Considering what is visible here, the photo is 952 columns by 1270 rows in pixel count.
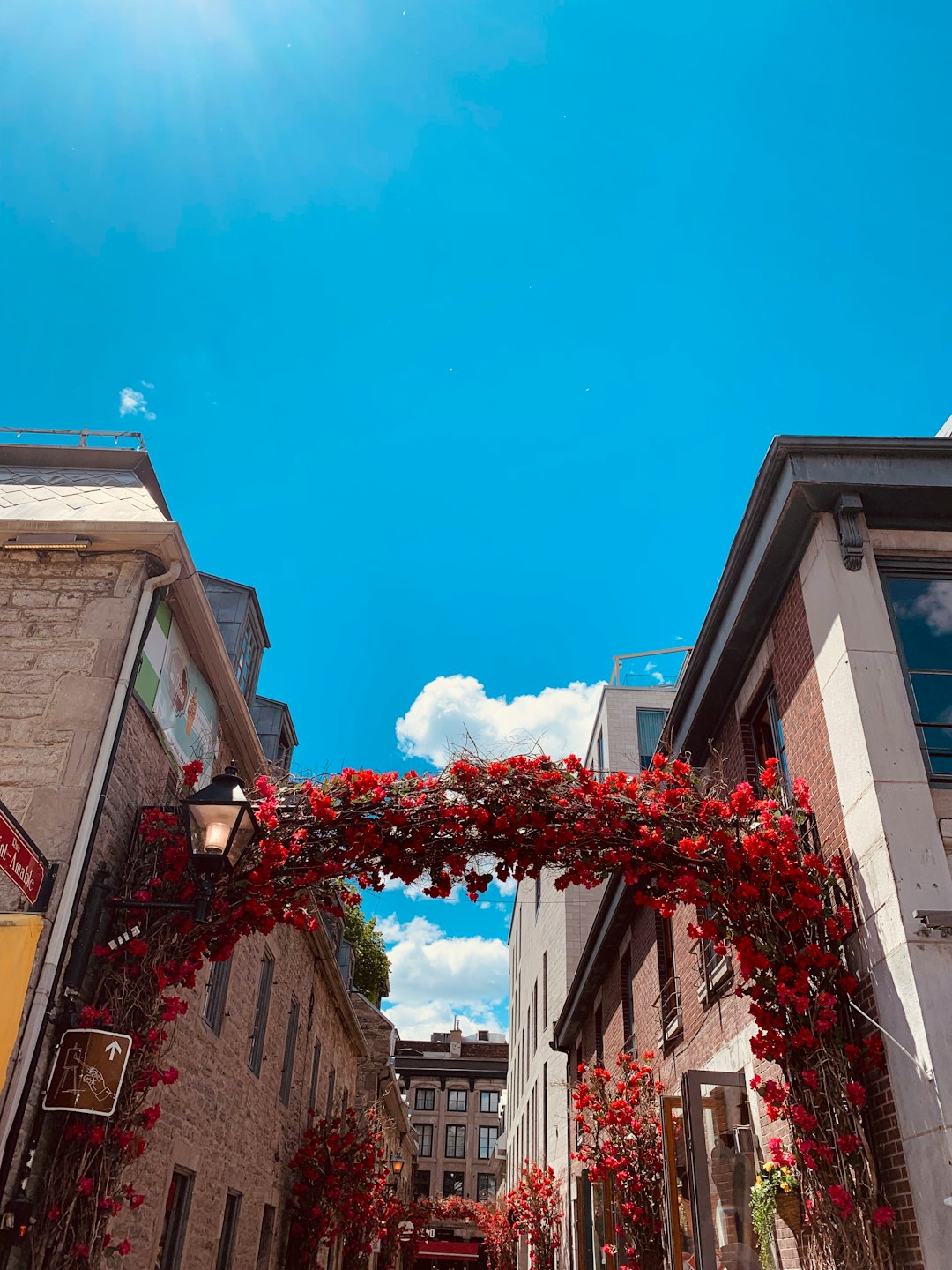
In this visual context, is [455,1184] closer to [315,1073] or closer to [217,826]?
[315,1073]

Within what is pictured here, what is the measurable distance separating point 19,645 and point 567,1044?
18764 mm

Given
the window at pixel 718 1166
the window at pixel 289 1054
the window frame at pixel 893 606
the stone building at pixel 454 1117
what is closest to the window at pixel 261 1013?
the window at pixel 289 1054

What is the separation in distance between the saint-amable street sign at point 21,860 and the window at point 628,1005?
1100cm

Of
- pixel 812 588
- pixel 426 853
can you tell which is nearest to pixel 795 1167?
pixel 426 853

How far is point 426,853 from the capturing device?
711 centimetres

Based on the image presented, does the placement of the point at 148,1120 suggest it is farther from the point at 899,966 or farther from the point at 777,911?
the point at 899,966

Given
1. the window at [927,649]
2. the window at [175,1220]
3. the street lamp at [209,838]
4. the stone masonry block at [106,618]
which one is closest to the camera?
the street lamp at [209,838]

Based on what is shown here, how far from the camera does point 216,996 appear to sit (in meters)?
9.58

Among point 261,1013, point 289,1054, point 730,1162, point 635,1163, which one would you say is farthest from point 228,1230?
point 730,1162

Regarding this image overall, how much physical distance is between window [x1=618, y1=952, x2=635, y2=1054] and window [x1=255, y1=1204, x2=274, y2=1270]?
568 cm

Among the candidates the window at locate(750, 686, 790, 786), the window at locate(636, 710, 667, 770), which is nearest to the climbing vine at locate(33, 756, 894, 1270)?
the window at locate(750, 686, 790, 786)

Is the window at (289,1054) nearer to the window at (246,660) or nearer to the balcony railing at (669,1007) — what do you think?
the window at (246,660)

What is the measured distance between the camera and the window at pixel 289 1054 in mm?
13609

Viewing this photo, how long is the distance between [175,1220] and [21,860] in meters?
5.22
